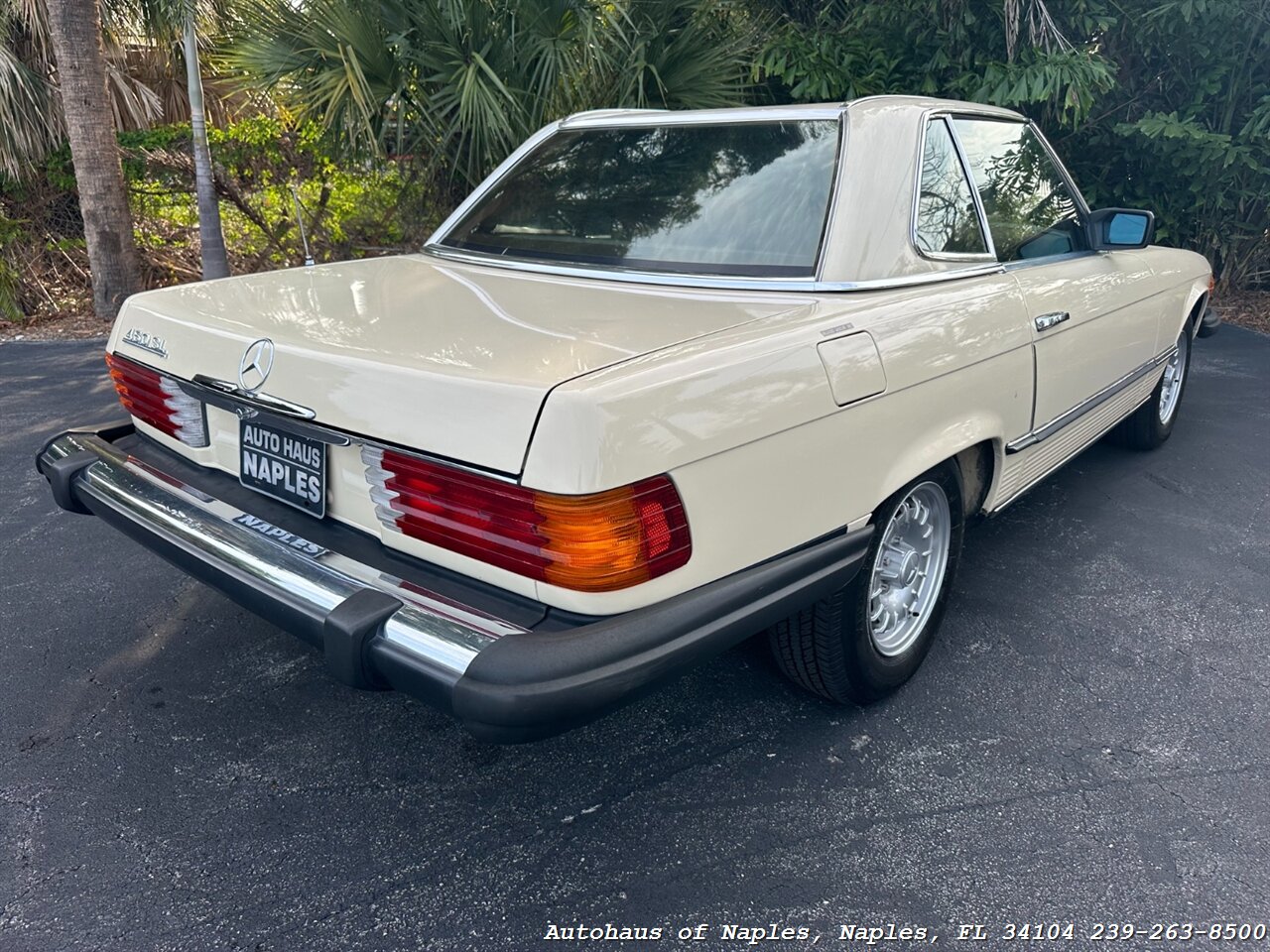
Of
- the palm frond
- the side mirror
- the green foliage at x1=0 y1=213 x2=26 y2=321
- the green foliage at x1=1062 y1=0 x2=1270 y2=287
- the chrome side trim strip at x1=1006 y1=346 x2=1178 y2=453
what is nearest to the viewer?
the chrome side trim strip at x1=1006 y1=346 x2=1178 y2=453

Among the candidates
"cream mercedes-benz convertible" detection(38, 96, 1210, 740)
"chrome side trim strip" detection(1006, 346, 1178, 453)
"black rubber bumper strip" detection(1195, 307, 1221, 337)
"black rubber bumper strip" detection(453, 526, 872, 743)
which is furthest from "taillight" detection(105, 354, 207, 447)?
"black rubber bumper strip" detection(1195, 307, 1221, 337)

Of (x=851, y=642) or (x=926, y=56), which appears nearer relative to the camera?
(x=851, y=642)

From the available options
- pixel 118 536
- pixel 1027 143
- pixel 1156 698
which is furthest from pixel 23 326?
pixel 1156 698

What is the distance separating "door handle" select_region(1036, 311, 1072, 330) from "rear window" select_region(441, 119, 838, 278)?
871 mm

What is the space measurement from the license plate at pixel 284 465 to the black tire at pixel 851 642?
123cm

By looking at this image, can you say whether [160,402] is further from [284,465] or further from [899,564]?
[899,564]

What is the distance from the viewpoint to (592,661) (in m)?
1.80

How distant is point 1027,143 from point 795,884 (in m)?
2.90

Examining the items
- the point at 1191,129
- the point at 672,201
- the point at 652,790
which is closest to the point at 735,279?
the point at 672,201

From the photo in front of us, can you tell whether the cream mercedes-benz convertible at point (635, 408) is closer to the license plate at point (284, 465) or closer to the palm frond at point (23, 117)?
the license plate at point (284, 465)

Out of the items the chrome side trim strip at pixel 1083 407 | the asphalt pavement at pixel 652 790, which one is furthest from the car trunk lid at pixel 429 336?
the chrome side trim strip at pixel 1083 407

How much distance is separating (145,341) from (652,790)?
1.88m

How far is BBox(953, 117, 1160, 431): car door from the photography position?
3.11 meters

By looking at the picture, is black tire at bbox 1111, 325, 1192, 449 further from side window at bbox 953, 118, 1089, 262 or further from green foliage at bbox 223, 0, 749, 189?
green foliage at bbox 223, 0, 749, 189
